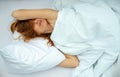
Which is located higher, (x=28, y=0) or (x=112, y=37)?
(x=28, y=0)

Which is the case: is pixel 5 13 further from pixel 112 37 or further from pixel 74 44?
pixel 112 37

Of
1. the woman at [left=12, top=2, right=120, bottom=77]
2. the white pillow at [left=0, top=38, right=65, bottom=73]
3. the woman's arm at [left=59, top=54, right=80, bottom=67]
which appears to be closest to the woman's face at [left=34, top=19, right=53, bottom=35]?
the woman at [left=12, top=2, right=120, bottom=77]

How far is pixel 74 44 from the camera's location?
1.27m

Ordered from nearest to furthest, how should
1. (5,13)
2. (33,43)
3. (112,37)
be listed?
(112,37) → (33,43) → (5,13)

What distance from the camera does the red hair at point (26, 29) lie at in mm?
1311

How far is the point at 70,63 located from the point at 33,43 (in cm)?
24

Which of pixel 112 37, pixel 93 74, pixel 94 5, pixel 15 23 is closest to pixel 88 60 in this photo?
pixel 93 74

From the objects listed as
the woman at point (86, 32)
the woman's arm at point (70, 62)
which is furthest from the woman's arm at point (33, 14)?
the woman's arm at point (70, 62)

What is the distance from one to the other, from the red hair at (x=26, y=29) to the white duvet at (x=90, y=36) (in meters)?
0.08

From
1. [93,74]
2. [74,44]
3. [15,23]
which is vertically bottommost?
[93,74]

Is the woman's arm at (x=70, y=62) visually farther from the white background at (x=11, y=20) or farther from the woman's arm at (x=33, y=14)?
the woman's arm at (x=33, y=14)

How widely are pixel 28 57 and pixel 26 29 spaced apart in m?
0.20

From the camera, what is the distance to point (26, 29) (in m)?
1.33

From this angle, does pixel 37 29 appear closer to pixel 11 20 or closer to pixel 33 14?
pixel 33 14
